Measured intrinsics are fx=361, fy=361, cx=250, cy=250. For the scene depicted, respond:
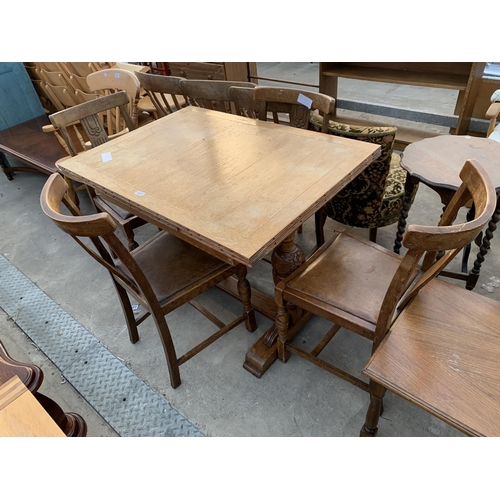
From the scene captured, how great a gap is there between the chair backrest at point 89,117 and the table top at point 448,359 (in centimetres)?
186

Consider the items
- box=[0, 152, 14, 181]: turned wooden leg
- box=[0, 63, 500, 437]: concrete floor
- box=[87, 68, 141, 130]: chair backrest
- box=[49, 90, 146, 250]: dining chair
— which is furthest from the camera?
box=[0, 152, 14, 181]: turned wooden leg

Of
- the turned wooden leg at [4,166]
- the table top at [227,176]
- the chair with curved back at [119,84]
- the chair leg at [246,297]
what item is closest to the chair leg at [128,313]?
the table top at [227,176]

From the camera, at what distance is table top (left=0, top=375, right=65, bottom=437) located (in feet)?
2.38

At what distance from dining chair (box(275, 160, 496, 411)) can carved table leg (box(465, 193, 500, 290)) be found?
43 cm

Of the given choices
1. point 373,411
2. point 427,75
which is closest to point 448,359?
point 373,411

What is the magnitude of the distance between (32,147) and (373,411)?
10.2 ft

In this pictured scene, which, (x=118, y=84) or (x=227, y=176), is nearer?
(x=227, y=176)

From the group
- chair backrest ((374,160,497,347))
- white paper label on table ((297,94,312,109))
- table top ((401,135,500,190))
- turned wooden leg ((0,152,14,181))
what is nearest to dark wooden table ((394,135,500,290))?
table top ((401,135,500,190))

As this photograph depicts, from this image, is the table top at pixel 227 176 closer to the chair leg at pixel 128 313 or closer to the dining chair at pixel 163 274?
the dining chair at pixel 163 274

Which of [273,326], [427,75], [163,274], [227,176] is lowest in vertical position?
[273,326]

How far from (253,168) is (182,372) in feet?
3.22

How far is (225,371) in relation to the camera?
1.67 m

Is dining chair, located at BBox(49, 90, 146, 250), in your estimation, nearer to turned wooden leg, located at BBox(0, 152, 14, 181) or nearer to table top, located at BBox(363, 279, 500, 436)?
table top, located at BBox(363, 279, 500, 436)

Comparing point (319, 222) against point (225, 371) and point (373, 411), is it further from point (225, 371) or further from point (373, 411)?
point (373, 411)
